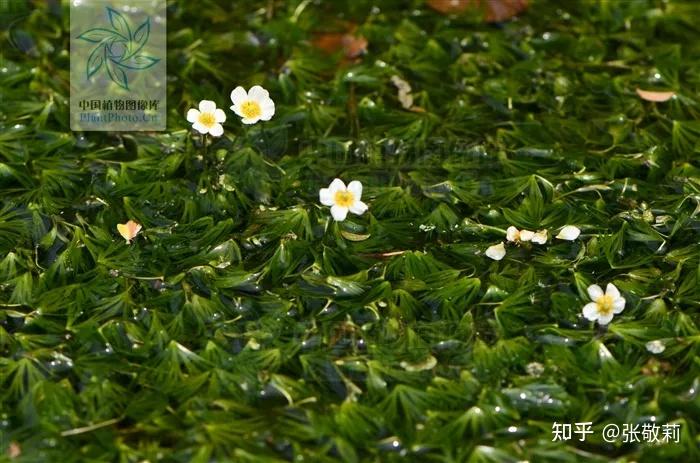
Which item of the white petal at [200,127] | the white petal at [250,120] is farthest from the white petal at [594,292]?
the white petal at [200,127]

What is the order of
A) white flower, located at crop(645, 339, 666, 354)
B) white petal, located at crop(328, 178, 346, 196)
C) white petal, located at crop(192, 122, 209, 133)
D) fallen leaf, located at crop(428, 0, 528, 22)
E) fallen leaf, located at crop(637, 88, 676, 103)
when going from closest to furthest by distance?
white flower, located at crop(645, 339, 666, 354) < white petal, located at crop(328, 178, 346, 196) < white petal, located at crop(192, 122, 209, 133) < fallen leaf, located at crop(637, 88, 676, 103) < fallen leaf, located at crop(428, 0, 528, 22)

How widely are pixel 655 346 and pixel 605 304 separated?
17cm

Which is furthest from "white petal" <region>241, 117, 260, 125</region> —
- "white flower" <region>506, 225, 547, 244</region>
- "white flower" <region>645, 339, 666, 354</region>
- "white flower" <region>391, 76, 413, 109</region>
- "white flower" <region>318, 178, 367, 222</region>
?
"white flower" <region>645, 339, 666, 354</region>

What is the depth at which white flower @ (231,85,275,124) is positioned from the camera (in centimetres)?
281

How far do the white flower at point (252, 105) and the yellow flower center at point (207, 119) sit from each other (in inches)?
2.7

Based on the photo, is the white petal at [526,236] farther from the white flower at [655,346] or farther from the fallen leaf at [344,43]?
the fallen leaf at [344,43]

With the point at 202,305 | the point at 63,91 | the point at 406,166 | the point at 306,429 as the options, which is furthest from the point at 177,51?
the point at 306,429

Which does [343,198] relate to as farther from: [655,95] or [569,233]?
[655,95]

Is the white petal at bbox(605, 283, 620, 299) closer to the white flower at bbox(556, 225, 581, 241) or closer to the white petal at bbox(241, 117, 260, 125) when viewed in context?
the white flower at bbox(556, 225, 581, 241)

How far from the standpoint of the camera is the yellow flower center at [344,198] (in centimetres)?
265

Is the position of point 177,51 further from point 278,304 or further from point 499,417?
point 499,417

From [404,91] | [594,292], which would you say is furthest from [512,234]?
[404,91]

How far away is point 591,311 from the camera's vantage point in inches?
97.8

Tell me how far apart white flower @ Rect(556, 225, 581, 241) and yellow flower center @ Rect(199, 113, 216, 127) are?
1080mm
